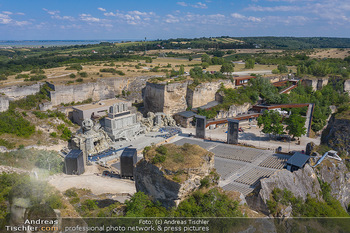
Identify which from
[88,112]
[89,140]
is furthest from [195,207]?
[88,112]

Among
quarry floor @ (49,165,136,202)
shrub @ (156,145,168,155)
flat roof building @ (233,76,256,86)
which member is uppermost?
flat roof building @ (233,76,256,86)

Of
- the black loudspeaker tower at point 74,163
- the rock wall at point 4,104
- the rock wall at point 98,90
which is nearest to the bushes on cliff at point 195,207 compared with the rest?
the black loudspeaker tower at point 74,163

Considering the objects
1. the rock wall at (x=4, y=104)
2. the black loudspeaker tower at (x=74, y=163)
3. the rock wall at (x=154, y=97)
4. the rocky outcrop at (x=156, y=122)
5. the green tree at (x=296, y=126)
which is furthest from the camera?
the rock wall at (x=154, y=97)

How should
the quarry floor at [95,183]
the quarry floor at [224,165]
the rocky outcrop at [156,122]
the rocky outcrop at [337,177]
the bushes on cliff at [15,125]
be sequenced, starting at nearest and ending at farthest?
1. the rocky outcrop at [337,177]
2. the quarry floor at [95,183]
3. the quarry floor at [224,165]
4. the bushes on cliff at [15,125]
5. the rocky outcrop at [156,122]

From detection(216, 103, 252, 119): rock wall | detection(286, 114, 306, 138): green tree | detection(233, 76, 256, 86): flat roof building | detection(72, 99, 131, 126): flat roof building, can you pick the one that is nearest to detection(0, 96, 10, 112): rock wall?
detection(72, 99, 131, 126): flat roof building

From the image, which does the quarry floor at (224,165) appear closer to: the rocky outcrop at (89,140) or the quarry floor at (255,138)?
the quarry floor at (255,138)

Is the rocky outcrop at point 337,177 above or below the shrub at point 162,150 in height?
below

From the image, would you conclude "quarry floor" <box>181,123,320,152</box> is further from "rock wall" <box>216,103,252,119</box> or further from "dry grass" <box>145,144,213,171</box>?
"dry grass" <box>145,144,213,171</box>

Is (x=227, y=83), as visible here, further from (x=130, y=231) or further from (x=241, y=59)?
(x=241, y=59)
